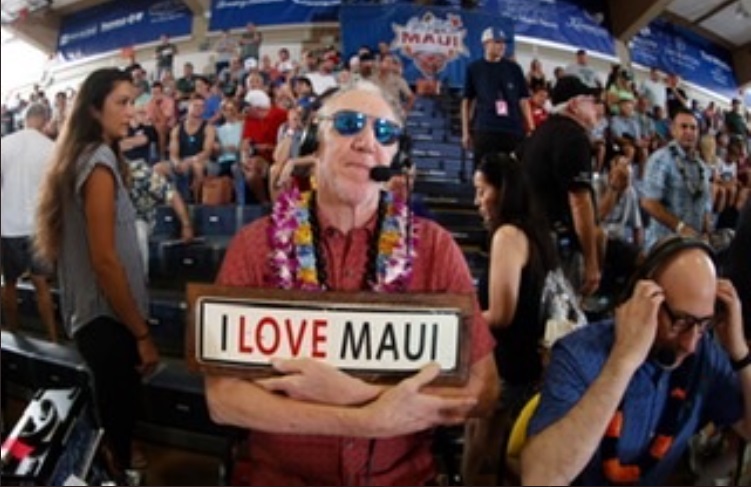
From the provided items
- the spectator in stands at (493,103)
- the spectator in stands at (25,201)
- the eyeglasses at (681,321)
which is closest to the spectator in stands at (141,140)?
the spectator in stands at (25,201)

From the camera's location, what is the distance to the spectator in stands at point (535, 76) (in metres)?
0.73

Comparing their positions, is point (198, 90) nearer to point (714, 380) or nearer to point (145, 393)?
point (145, 393)

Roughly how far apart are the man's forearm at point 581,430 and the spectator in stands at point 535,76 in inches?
11.5

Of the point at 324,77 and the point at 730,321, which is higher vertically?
the point at 324,77

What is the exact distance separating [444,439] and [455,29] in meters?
0.45

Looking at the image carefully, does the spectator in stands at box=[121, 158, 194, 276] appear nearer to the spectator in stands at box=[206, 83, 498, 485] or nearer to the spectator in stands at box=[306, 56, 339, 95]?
the spectator in stands at box=[206, 83, 498, 485]

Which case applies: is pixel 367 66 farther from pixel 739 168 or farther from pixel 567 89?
pixel 739 168

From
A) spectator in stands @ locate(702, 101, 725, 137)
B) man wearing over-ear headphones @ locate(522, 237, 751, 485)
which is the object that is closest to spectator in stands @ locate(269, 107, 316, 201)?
man wearing over-ear headphones @ locate(522, 237, 751, 485)

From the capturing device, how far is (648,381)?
2.45 feet

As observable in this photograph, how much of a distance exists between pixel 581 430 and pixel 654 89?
0.38 metres

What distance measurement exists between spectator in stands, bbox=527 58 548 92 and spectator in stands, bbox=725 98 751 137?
23 cm

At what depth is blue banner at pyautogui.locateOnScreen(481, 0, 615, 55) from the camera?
75 cm

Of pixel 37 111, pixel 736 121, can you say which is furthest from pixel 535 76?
pixel 37 111

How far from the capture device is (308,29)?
0.74m
